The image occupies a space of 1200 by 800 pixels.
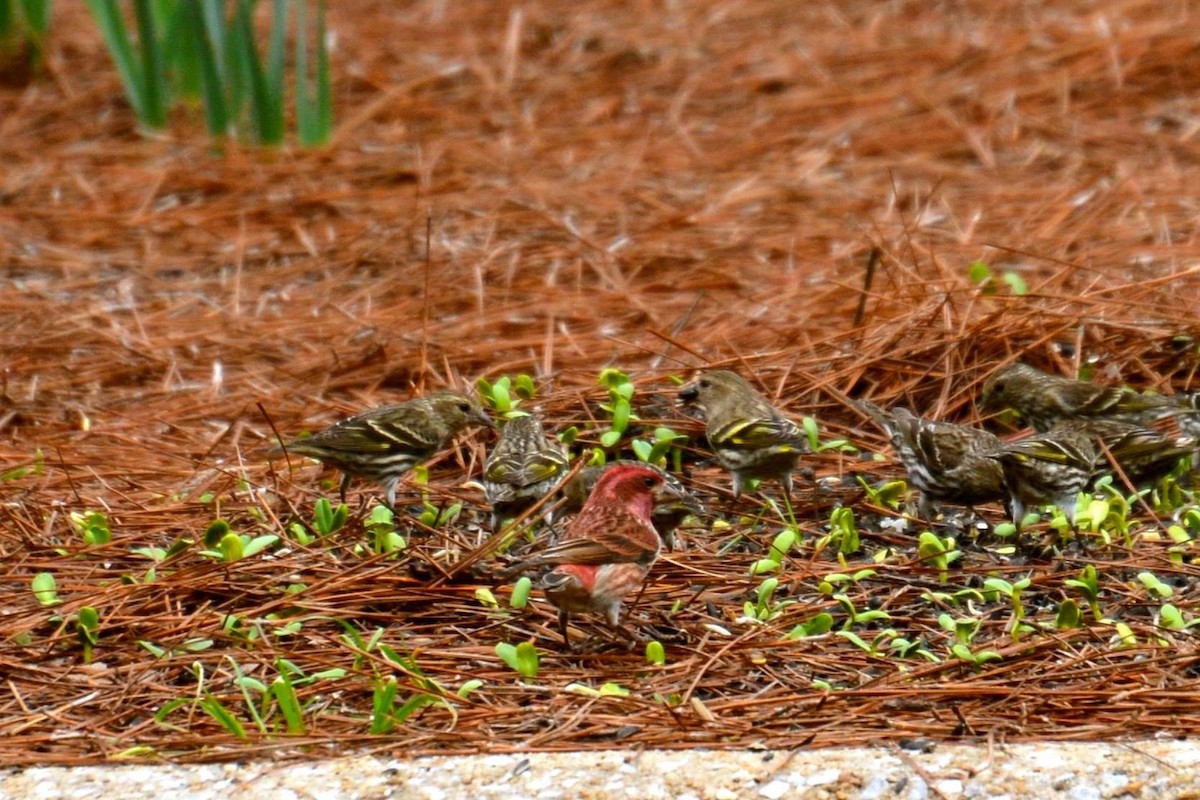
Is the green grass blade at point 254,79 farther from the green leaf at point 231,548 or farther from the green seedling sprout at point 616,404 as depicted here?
the green leaf at point 231,548

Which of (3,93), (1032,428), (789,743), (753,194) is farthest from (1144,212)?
(3,93)

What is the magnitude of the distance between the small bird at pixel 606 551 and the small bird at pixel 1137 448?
210 cm

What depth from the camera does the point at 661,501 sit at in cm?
622

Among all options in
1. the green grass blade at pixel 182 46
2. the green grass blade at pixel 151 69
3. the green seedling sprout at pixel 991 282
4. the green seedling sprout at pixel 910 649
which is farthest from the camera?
the green grass blade at pixel 182 46

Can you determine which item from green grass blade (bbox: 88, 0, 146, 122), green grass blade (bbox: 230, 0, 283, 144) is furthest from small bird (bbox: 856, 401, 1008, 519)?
green grass blade (bbox: 88, 0, 146, 122)

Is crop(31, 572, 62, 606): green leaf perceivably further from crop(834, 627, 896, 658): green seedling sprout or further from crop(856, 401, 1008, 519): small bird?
crop(856, 401, 1008, 519): small bird

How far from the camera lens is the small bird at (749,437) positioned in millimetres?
6844

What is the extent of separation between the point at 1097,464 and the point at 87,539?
13.0ft

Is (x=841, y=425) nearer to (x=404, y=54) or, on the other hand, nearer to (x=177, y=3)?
(x=177, y=3)

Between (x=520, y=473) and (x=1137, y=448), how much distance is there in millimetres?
2520

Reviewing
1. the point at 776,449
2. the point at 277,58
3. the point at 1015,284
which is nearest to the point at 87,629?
the point at 776,449

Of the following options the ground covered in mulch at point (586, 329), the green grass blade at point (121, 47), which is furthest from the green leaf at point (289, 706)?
the green grass blade at point (121, 47)

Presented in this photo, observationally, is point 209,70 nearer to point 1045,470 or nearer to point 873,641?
point 1045,470

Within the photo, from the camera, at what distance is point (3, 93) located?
13375mm
